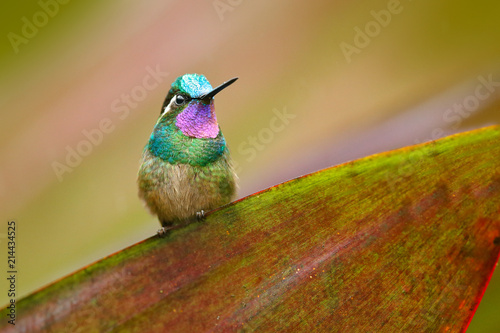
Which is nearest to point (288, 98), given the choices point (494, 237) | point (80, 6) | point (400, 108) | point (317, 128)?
point (317, 128)

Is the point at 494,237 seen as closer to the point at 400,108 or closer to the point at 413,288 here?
the point at 413,288

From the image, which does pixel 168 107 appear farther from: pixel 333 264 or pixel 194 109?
pixel 333 264

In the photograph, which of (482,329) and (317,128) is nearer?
(482,329)

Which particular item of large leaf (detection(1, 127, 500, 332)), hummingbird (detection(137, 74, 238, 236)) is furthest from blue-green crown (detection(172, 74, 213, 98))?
large leaf (detection(1, 127, 500, 332))

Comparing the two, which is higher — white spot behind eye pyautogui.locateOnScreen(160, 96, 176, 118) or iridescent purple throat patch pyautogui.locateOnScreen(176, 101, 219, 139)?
white spot behind eye pyautogui.locateOnScreen(160, 96, 176, 118)

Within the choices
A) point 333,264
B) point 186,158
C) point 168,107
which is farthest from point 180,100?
point 333,264

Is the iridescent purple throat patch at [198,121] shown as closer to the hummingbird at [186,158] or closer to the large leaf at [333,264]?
the hummingbird at [186,158]

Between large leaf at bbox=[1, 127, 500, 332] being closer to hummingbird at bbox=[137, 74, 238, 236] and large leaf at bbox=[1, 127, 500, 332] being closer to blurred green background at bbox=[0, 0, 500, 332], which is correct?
blurred green background at bbox=[0, 0, 500, 332]

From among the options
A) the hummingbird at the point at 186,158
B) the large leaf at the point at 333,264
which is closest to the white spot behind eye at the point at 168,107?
the hummingbird at the point at 186,158
